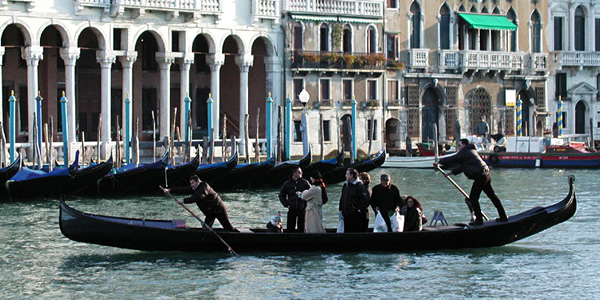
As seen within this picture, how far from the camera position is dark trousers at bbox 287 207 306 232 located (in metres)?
14.0

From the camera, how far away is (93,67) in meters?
28.2

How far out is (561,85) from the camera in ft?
117

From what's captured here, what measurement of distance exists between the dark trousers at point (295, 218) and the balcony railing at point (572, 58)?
22.2 metres

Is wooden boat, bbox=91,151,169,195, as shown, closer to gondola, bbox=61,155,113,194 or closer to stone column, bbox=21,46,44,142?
gondola, bbox=61,155,113,194

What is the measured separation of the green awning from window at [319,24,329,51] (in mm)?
4206

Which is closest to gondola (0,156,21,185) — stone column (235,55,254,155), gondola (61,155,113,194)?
gondola (61,155,113,194)

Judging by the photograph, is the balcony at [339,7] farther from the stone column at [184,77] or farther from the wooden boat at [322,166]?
the wooden boat at [322,166]

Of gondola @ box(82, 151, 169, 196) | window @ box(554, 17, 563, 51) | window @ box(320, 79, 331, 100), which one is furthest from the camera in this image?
window @ box(554, 17, 563, 51)

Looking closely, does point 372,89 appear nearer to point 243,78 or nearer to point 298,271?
point 243,78

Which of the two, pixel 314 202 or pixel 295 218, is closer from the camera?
pixel 314 202

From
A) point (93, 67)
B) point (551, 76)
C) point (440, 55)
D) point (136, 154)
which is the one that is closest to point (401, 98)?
point (440, 55)

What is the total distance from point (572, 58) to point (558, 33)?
772 mm

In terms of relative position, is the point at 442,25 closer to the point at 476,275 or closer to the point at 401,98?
the point at 401,98

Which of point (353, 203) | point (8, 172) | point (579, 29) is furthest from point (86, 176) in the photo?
point (579, 29)
